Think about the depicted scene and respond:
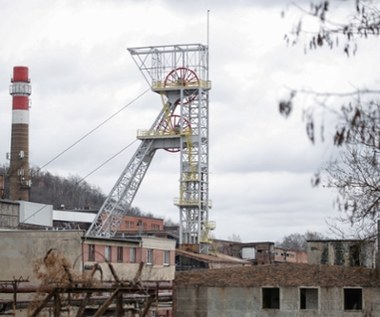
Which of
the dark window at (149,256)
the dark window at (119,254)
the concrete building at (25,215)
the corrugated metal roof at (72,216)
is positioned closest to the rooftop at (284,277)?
the dark window at (119,254)

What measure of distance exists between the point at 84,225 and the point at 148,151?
25.5 meters

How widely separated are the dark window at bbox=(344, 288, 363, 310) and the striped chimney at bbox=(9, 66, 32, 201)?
46.2 metres

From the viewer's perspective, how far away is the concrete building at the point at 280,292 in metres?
37.1

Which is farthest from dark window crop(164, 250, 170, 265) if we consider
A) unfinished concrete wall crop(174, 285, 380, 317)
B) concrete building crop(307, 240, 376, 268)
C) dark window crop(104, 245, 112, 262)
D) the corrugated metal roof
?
the corrugated metal roof

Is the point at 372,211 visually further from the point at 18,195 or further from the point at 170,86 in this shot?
the point at 18,195

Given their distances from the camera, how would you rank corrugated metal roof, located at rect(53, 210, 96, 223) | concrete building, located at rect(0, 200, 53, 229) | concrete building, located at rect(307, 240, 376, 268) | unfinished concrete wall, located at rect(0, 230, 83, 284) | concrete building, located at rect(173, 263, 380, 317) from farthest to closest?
1. corrugated metal roof, located at rect(53, 210, 96, 223)
2. concrete building, located at rect(0, 200, 53, 229)
3. unfinished concrete wall, located at rect(0, 230, 83, 284)
4. concrete building, located at rect(307, 240, 376, 268)
5. concrete building, located at rect(173, 263, 380, 317)

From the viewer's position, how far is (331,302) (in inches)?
1462

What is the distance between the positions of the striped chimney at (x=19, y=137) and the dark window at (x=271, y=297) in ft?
144

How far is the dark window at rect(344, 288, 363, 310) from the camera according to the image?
37250mm

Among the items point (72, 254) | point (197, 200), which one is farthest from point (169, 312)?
point (197, 200)

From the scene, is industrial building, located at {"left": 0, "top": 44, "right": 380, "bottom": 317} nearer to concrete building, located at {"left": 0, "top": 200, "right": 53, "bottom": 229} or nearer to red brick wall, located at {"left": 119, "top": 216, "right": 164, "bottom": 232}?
concrete building, located at {"left": 0, "top": 200, "right": 53, "bottom": 229}

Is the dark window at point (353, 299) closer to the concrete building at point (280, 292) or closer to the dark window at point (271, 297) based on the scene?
the concrete building at point (280, 292)

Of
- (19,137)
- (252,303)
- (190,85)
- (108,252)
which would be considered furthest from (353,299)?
(19,137)

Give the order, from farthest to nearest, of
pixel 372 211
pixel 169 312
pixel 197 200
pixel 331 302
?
pixel 197 200 → pixel 169 312 → pixel 331 302 → pixel 372 211
